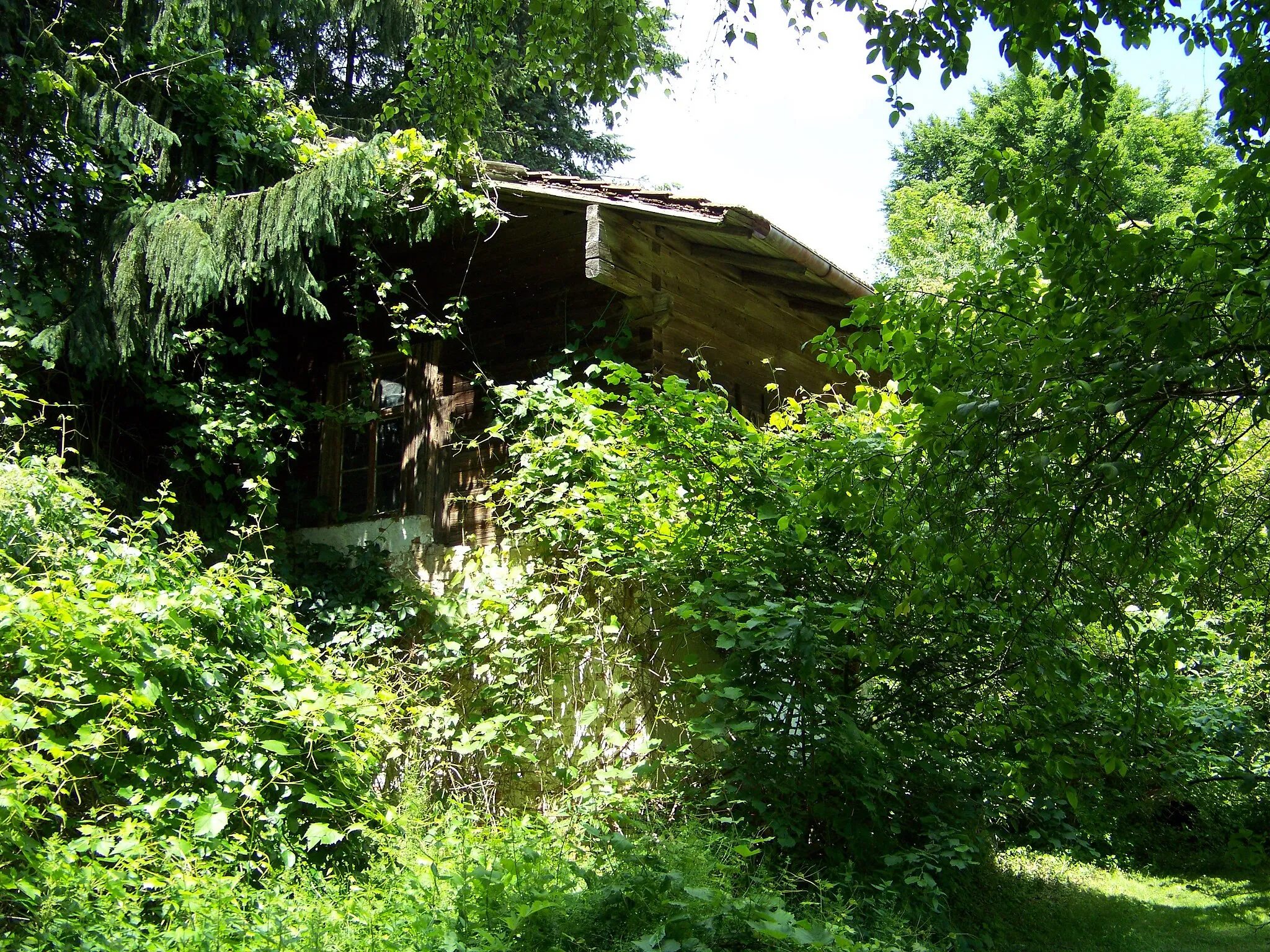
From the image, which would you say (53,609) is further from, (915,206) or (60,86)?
(915,206)

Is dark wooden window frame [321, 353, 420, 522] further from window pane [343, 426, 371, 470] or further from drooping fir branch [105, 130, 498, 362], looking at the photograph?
drooping fir branch [105, 130, 498, 362]

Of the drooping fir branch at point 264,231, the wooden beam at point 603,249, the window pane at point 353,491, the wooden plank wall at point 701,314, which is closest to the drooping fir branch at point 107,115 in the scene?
the drooping fir branch at point 264,231

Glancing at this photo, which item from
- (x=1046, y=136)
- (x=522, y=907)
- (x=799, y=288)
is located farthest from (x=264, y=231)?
(x=1046, y=136)

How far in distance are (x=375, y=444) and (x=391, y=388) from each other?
0.55 meters

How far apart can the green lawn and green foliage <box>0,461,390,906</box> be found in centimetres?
364

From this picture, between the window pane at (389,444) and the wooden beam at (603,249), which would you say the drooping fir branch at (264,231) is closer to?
the wooden beam at (603,249)

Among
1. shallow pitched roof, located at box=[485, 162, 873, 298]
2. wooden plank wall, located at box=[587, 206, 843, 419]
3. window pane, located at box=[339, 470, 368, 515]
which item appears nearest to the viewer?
shallow pitched roof, located at box=[485, 162, 873, 298]

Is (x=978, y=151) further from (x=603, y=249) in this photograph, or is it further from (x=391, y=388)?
(x=603, y=249)

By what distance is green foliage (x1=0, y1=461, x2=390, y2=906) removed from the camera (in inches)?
165

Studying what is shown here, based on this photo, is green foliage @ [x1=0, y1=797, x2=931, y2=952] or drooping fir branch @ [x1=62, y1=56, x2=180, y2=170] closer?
green foliage @ [x1=0, y1=797, x2=931, y2=952]

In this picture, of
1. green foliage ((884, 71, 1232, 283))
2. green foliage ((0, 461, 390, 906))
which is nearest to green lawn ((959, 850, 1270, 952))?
green foliage ((0, 461, 390, 906))

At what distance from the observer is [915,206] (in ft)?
82.4

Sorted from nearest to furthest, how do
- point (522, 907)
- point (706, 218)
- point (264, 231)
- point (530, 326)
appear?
point (522, 907)
point (706, 218)
point (264, 231)
point (530, 326)

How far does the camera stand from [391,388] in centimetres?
908
